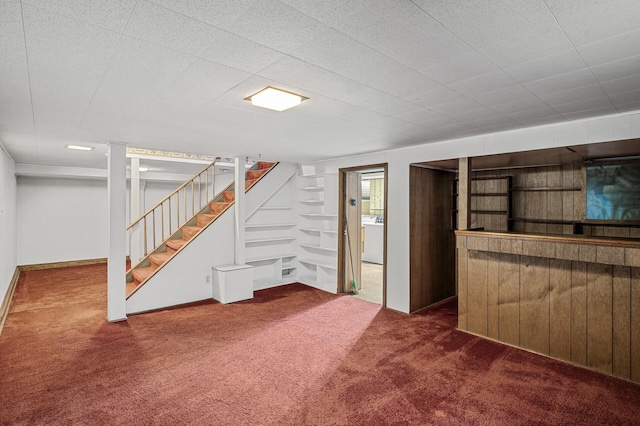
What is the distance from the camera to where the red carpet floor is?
2.29 meters

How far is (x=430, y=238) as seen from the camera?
189 inches

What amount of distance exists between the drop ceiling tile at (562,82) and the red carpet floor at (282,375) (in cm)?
223

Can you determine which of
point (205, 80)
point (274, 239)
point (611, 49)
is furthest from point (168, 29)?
point (274, 239)

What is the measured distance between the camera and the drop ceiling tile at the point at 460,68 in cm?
182

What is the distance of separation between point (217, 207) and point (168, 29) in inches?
180

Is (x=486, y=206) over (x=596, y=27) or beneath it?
beneath

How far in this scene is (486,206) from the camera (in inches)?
194

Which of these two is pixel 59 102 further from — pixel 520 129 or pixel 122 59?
pixel 520 129

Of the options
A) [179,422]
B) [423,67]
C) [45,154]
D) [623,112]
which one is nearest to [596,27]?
[423,67]

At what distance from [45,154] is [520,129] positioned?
6.77 metres

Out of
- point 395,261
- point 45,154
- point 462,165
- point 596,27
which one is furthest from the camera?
point 45,154

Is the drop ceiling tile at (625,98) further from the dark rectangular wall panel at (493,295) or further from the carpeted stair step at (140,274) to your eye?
the carpeted stair step at (140,274)

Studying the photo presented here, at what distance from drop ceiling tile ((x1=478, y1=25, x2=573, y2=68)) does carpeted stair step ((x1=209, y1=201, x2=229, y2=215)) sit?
4.60 m

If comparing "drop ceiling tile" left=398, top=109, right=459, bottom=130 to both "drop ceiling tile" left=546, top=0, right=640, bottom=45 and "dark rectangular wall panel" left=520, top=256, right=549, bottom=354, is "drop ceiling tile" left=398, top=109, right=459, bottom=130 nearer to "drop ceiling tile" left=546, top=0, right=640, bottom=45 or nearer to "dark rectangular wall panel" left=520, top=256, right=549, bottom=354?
"drop ceiling tile" left=546, top=0, right=640, bottom=45
